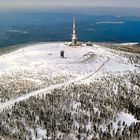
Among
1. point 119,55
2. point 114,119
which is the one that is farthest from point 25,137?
point 119,55

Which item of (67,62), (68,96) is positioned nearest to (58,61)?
(67,62)

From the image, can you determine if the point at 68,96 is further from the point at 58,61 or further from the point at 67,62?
the point at 58,61

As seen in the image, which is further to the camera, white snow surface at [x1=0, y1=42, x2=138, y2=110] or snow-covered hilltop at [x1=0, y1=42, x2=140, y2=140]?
white snow surface at [x1=0, y1=42, x2=138, y2=110]

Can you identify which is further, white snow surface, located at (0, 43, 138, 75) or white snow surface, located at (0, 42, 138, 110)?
white snow surface, located at (0, 43, 138, 75)

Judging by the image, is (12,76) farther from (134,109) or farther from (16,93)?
(134,109)

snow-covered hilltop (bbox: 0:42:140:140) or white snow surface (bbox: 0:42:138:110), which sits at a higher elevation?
white snow surface (bbox: 0:42:138:110)

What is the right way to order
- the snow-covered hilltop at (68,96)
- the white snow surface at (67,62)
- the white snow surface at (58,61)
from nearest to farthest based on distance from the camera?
the snow-covered hilltop at (68,96) < the white snow surface at (67,62) < the white snow surface at (58,61)

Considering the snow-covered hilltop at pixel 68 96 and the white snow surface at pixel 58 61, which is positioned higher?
the white snow surface at pixel 58 61

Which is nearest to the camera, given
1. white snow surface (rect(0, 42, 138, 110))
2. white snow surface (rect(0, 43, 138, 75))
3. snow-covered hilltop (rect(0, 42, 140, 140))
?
snow-covered hilltop (rect(0, 42, 140, 140))

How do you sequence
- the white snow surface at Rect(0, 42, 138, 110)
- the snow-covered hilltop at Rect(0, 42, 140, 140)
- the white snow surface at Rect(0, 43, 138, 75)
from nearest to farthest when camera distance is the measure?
the snow-covered hilltop at Rect(0, 42, 140, 140) < the white snow surface at Rect(0, 42, 138, 110) < the white snow surface at Rect(0, 43, 138, 75)
